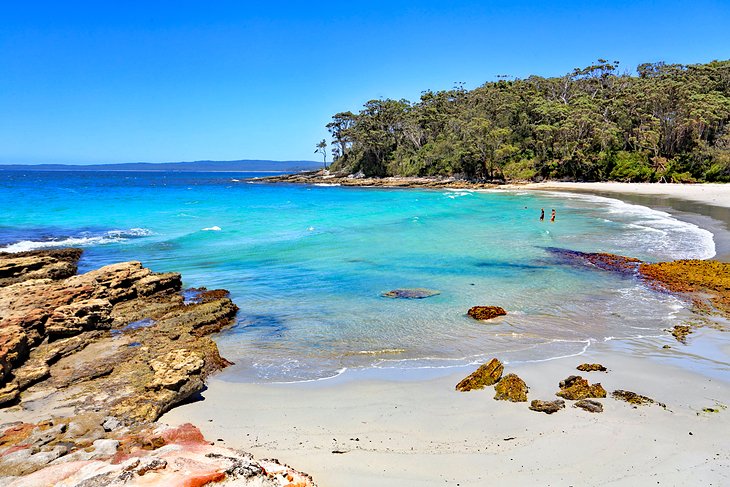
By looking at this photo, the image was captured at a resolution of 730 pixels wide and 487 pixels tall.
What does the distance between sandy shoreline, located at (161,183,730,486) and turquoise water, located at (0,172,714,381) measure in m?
1.07

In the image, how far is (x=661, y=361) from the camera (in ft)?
28.3

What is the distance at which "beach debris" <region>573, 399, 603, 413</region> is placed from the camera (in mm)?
6715

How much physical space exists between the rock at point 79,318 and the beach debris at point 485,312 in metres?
8.76

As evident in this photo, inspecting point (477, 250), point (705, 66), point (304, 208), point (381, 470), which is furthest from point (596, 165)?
point (381, 470)

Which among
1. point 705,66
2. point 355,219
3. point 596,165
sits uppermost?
point 705,66

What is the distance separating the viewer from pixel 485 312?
11820 millimetres

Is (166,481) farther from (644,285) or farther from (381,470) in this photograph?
(644,285)

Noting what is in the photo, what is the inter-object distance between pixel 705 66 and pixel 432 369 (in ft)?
291

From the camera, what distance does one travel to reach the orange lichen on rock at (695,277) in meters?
12.9

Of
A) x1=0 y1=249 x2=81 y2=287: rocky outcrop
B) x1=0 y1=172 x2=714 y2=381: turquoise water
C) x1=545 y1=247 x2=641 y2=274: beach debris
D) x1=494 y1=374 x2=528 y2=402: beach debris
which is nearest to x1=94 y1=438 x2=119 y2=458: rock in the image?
x1=0 y1=172 x2=714 y2=381: turquoise water

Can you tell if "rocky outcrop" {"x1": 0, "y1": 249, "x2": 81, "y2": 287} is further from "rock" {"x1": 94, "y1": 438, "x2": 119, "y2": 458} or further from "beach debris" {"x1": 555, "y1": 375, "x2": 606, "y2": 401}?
"beach debris" {"x1": 555, "y1": 375, "x2": 606, "y2": 401}

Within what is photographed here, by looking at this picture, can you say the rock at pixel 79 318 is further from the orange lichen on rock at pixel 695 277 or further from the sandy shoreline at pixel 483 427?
the orange lichen on rock at pixel 695 277

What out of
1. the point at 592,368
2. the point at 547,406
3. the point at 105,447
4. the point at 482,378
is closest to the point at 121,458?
the point at 105,447

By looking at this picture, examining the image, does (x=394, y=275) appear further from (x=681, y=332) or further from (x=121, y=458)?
(x=121, y=458)
